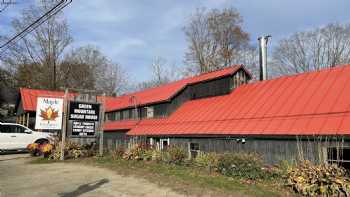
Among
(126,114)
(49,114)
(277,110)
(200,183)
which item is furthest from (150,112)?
(200,183)

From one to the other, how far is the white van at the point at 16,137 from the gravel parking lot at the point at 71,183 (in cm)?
855

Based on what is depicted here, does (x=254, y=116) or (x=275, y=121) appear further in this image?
(x=254, y=116)

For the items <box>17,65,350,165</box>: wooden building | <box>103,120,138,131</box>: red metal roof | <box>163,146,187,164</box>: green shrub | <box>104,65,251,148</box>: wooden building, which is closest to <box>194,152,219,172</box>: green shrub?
<box>163,146,187,164</box>: green shrub

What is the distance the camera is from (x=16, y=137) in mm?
26016

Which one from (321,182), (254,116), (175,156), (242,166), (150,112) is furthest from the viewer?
(150,112)

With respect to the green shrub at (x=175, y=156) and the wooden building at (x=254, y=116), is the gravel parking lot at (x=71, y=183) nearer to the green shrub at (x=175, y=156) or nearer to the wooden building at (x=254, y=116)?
the green shrub at (x=175, y=156)

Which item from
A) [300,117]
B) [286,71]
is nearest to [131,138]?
[300,117]

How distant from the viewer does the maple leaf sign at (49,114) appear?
27.1 metres

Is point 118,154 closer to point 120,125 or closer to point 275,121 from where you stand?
point 120,125

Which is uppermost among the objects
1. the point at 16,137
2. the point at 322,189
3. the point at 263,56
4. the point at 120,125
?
the point at 263,56

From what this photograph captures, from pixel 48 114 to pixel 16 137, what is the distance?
2.73m

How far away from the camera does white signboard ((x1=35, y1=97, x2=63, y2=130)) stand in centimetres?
2702

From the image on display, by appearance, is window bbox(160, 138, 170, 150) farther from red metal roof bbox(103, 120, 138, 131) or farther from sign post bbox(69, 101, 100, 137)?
red metal roof bbox(103, 120, 138, 131)

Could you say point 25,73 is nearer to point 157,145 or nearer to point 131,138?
point 131,138
